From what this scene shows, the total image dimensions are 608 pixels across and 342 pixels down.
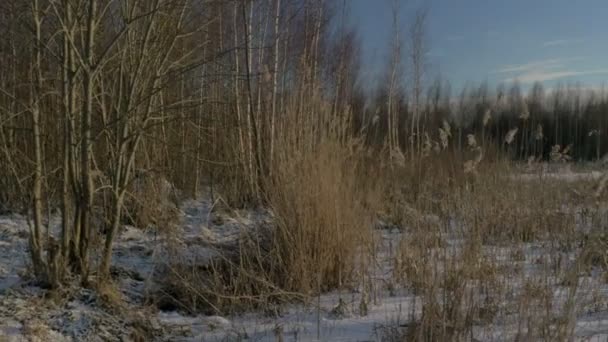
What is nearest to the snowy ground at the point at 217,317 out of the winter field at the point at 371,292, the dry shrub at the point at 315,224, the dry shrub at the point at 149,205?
the winter field at the point at 371,292

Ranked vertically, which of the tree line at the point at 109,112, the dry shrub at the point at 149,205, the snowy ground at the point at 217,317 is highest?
the tree line at the point at 109,112

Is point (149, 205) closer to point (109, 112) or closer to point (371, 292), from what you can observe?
point (109, 112)

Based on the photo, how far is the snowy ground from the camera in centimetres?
280

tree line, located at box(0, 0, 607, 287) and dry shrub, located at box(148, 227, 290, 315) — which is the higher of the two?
tree line, located at box(0, 0, 607, 287)

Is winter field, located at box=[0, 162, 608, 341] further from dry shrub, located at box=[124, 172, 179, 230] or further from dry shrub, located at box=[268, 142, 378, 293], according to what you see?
dry shrub, located at box=[124, 172, 179, 230]

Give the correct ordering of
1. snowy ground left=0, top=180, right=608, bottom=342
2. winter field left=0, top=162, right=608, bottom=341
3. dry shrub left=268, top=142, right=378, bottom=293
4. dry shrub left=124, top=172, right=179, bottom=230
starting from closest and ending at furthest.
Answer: winter field left=0, top=162, right=608, bottom=341, snowy ground left=0, top=180, right=608, bottom=342, dry shrub left=268, top=142, right=378, bottom=293, dry shrub left=124, top=172, right=179, bottom=230

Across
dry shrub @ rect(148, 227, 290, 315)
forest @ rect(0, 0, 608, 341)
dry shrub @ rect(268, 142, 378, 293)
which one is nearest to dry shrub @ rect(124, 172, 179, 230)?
forest @ rect(0, 0, 608, 341)

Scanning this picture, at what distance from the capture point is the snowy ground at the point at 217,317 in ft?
9.20

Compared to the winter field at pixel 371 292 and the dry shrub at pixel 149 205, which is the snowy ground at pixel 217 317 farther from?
Result: the dry shrub at pixel 149 205

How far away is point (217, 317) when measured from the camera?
3.36m

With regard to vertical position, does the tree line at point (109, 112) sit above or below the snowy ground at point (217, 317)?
above

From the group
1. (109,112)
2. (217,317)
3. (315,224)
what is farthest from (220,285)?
(109,112)

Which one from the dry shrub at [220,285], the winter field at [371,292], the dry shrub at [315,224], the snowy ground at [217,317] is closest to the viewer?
the winter field at [371,292]

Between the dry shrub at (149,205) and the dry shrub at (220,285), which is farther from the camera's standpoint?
the dry shrub at (149,205)
